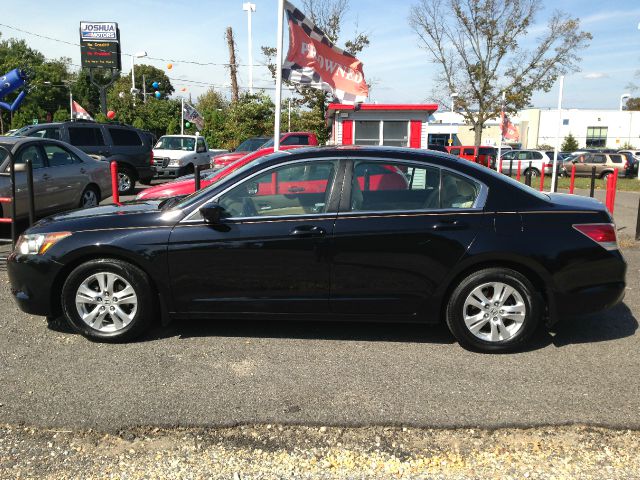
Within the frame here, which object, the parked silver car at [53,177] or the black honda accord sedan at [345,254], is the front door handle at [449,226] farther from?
the parked silver car at [53,177]

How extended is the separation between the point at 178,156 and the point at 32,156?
9.34 metres

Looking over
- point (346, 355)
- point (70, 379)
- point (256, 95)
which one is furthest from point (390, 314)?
point (256, 95)

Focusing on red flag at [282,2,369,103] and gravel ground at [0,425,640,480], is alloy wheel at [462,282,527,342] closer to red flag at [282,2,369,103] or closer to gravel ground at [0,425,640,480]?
gravel ground at [0,425,640,480]

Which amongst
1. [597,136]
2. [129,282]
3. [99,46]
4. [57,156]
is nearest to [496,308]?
[129,282]

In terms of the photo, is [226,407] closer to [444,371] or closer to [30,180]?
[444,371]

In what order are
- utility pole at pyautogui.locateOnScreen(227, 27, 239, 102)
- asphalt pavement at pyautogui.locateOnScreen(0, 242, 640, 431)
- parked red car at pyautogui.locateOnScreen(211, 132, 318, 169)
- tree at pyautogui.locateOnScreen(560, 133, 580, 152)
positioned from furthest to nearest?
tree at pyautogui.locateOnScreen(560, 133, 580, 152) → utility pole at pyautogui.locateOnScreen(227, 27, 239, 102) → parked red car at pyautogui.locateOnScreen(211, 132, 318, 169) → asphalt pavement at pyautogui.locateOnScreen(0, 242, 640, 431)

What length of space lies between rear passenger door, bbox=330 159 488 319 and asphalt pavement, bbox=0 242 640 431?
0.44 metres

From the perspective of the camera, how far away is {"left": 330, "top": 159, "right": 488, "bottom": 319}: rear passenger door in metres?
4.24

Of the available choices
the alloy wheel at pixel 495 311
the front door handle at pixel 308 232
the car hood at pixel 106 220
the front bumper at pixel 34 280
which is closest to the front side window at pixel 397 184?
the front door handle at pixel 308 232

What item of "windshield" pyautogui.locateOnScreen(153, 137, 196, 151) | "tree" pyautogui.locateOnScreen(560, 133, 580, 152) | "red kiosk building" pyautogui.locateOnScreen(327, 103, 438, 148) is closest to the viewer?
"windshield" pyautogui.locateOnScreen(153, 137, 196, 151)

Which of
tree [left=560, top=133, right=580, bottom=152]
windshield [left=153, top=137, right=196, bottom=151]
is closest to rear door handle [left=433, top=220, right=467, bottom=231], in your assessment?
windshield [left=153, top=137, right=196, bottom=151]

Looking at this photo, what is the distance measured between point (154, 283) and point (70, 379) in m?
0.94

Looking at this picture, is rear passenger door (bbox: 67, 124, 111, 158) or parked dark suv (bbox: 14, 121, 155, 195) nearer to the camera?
parked dark suv (bbox: 14, 121, 155, 195)

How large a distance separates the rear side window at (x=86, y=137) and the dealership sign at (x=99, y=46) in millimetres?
26456
